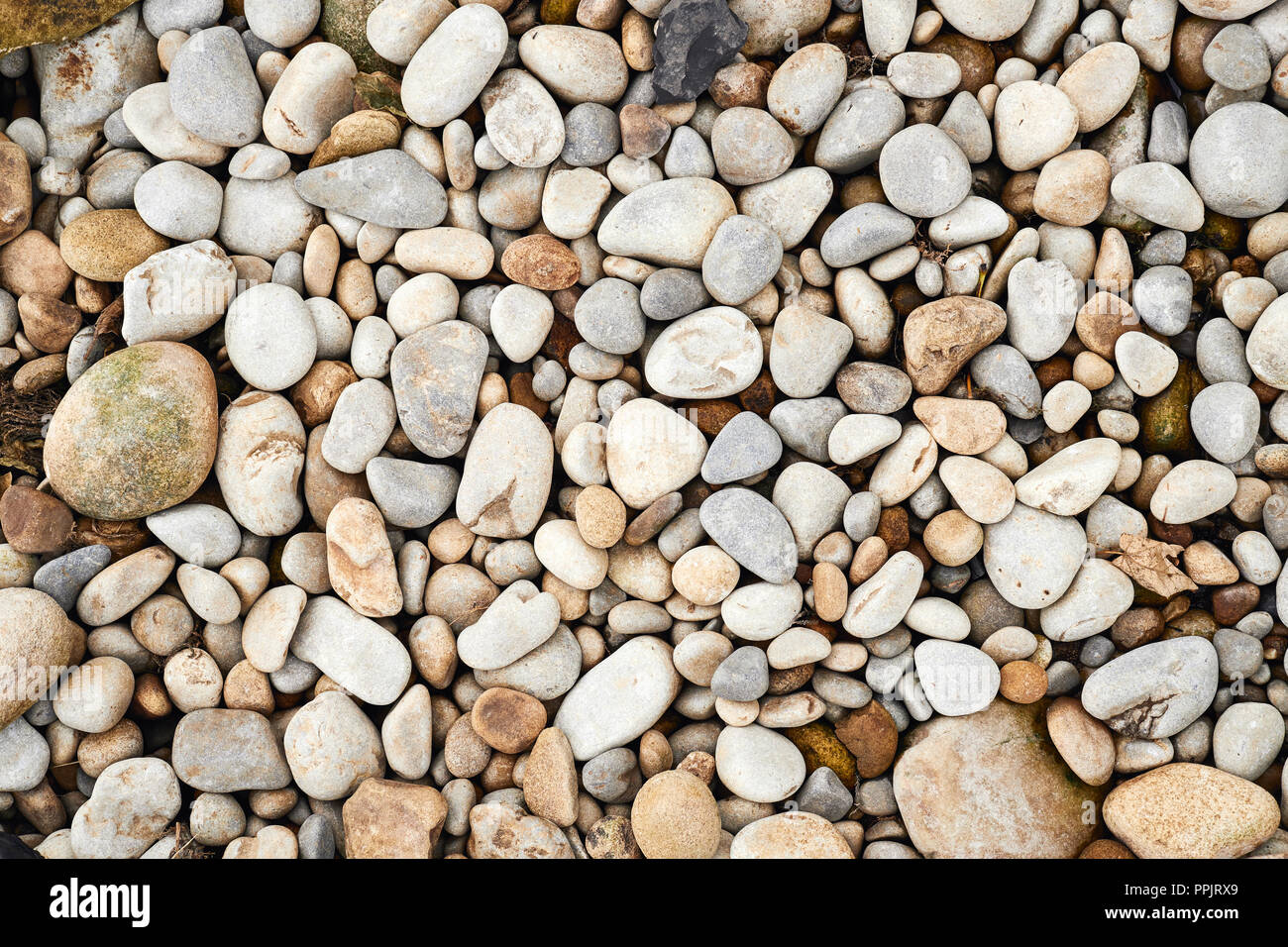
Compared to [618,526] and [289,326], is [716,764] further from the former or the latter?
[289,326]

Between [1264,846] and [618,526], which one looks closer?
[1264,846]

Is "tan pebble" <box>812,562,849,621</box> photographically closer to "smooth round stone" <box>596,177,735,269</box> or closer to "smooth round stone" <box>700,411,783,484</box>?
"smooth round stone" <box>700,411,783,484</box>

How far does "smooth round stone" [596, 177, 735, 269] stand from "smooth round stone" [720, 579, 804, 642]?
0.99 metres

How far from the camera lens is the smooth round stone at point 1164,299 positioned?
2.44 meters

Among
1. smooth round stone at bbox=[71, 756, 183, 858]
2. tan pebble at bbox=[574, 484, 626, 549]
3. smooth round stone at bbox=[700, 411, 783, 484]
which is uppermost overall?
smooth round stone at bbox=[700, 411, 783, 484]

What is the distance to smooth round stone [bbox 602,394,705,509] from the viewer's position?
2453 millimetres

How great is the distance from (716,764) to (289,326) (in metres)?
1.76

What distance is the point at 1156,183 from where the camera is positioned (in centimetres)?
243

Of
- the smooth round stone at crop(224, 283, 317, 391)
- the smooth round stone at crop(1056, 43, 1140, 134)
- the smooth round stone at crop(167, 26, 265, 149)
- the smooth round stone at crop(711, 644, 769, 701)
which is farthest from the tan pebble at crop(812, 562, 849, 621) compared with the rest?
the smooth round stone at crop(167, 26, 265, 149)

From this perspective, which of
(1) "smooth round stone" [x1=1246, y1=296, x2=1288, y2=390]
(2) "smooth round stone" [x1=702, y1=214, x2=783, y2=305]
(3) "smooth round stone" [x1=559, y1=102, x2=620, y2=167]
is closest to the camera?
(1) "smooth round stone" [x1=1246, y1=296, x2=1288, y2=390]

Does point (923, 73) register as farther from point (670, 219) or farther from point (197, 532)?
point (197, 532)

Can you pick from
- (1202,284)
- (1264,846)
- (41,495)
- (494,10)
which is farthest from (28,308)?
(1264,846)

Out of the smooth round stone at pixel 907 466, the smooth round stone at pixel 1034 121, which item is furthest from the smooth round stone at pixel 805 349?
the smooth round stone at pixel 1034 121

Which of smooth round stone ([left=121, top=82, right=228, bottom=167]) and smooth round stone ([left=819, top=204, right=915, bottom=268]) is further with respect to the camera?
smooth round stone ([left=121, top=82, right=228, bottom=167])
